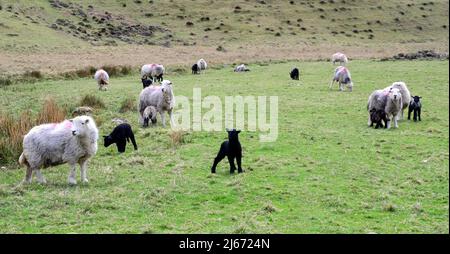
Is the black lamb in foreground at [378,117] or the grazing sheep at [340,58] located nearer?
the black lamb in foreground at [378,117]

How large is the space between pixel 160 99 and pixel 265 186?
810cm

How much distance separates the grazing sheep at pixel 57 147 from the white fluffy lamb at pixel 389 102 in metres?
10.2

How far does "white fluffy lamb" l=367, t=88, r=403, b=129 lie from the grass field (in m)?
0.62

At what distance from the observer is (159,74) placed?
Result: 34.3m

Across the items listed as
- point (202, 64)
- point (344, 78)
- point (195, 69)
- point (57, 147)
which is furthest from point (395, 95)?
point (202, 64)

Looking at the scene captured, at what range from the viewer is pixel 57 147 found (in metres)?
11.4

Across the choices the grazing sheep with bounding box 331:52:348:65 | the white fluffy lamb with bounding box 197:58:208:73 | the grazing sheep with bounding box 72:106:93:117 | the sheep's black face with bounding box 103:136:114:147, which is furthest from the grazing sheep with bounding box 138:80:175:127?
the grazing sheep with bounding box 331:52:348:65

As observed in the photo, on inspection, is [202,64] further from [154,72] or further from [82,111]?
[82,111]

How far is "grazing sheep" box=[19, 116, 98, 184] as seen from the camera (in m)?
11.3

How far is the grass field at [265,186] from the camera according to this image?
9.02 meters

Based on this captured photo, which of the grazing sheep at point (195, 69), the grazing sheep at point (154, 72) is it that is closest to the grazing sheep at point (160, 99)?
the grazing sheep at point (154, 72)

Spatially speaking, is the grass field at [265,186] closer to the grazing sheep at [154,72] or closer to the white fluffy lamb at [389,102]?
the white fluffy lamb at [389,102]

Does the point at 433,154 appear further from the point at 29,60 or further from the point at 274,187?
the point at 29,60
